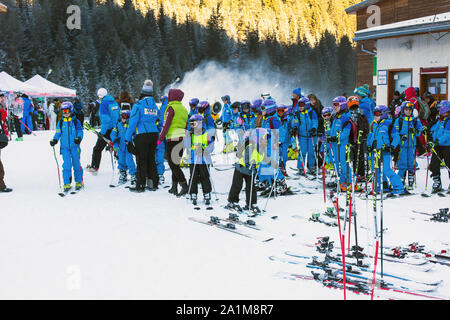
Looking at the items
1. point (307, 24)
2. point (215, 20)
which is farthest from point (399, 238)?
point (307, 24)

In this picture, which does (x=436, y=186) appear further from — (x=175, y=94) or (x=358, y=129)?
(x=175, y=94)

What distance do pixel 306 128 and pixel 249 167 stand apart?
3214 mm

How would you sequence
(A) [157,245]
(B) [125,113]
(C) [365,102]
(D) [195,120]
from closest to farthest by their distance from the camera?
1. (A) [157,245]
2. (D) [195,120]
3. (B) [125,113]
4. (C) [365,102]

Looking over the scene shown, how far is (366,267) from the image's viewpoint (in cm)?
443

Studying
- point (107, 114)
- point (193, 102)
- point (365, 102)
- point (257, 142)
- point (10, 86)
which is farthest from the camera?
point (10, 86)

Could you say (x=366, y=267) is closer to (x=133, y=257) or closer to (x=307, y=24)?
(x=133, y=257)

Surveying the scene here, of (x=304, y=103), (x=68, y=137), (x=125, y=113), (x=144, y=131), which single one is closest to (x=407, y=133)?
(x=304, y=103)

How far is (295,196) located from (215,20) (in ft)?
252

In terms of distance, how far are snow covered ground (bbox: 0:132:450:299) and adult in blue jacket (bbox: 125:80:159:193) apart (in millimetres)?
482

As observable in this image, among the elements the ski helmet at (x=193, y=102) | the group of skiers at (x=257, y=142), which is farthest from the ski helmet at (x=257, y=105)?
the ski helmet at (x=193, y=102)

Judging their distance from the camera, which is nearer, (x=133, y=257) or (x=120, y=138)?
(x=133, y=257)

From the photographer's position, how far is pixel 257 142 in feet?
22.4

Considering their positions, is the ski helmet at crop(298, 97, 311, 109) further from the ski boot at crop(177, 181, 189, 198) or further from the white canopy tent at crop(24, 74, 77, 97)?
the white canopy tent at crop(24, 74, 77, 97)

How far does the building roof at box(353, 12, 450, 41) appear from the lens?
42.1 ft
